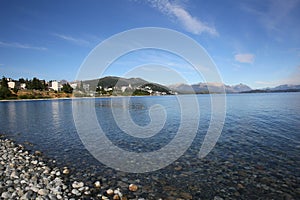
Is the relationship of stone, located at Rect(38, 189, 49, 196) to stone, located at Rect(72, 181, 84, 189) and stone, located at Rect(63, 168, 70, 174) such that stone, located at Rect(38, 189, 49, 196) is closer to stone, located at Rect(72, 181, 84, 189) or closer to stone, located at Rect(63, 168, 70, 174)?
stone, located at Rect(72, 181, 84, 189)

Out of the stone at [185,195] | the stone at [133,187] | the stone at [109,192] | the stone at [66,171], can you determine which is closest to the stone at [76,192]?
the stone at [109,192]

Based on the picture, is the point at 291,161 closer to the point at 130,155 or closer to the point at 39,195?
the point at 130,155

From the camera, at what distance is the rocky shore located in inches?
265

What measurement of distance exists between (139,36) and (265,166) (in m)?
12.4

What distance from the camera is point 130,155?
12133 mm

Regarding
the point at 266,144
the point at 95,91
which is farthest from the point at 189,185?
the point at 95,91

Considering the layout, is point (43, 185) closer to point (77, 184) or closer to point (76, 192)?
point (77, 184)

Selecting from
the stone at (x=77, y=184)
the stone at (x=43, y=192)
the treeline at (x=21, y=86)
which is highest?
the treeline at (x=21, y=86)

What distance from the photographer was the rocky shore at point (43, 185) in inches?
265

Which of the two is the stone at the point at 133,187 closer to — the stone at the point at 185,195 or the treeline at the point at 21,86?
the stone at the point at 185,195

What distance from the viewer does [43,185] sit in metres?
7.37

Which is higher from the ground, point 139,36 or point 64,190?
point 139,36

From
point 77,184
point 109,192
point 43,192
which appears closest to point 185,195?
point 109,192

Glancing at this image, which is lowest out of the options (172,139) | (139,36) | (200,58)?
(172,139)
